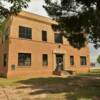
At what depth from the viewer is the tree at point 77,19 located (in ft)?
55.9

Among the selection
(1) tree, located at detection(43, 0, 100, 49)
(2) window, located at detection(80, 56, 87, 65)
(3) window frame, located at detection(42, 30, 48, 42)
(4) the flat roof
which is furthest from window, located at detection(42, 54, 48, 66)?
(1) tree, located at detection(43, 0, 100, 49)

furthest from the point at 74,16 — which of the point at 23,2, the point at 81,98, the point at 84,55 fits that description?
the point at 84,55

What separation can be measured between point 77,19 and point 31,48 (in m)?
14.4

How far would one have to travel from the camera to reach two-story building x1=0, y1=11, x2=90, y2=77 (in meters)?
29.5

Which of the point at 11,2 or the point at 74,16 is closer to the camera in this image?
the point at 11,2

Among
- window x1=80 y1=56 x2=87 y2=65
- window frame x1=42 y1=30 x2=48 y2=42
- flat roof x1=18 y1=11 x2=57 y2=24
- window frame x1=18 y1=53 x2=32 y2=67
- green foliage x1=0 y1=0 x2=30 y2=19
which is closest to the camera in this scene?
green foliage x1=0 y1=0 x2=30 y2=19

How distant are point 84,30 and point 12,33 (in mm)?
13379

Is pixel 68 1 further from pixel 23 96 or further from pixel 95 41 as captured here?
pixel 23 96

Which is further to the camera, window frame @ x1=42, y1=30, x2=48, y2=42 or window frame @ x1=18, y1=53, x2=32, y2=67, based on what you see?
window frame @ x1=42, y1=30, x2=48, y2=42

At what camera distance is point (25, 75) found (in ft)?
99.1

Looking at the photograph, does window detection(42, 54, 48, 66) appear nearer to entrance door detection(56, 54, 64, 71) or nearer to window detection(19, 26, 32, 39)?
entrance door detection(56, 54, 64, 71)

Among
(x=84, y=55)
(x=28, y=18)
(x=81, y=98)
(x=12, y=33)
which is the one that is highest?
(x=28, y=18)

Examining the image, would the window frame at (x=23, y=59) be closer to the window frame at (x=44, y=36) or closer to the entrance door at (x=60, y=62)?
the window frame at (x=44, y=36)

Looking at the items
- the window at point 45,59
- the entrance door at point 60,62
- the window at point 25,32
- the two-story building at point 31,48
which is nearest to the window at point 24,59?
the two-story building at point 31,48
